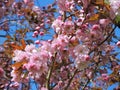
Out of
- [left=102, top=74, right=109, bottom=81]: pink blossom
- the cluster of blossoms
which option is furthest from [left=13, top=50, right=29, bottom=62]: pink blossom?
[left=102, top=74, right=109, bottom=81]: pink blossom

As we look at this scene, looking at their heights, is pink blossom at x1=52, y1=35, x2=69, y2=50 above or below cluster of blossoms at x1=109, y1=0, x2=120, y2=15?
below

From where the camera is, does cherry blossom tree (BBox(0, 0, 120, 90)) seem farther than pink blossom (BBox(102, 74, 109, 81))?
No

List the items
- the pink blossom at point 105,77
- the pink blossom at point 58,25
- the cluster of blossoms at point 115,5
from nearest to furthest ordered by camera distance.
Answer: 1. the cluster of blossoms at point 115,5
2. the pink blossom at point 58,25
3. the pink blossom at point 105,77

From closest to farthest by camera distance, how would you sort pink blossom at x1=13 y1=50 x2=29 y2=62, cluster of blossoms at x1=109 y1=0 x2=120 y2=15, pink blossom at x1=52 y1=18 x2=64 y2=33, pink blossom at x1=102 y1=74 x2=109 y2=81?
pink blossom at x1=13 y1=50 x2=29 y2=62
cluster of blossoms at x1=109 y1=0 x2=120 y2=15
pink blossom at x1=52 y1=18 x2=64 y2=33
pink blossom at x1=102 y1=74 x2=109 y2=81

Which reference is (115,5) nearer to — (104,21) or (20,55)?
(104,21)

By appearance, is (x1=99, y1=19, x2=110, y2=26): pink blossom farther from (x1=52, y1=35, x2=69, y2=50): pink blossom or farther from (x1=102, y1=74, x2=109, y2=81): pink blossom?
(x1=102, y1=74, x2=109, y2=81): pink blossom

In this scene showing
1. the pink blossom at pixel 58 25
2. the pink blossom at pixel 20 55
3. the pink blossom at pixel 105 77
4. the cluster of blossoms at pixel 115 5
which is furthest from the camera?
the pink blossom at pixel 105 77

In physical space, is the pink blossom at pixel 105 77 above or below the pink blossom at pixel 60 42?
below

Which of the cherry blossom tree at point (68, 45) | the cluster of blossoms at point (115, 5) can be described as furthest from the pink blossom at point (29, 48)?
the cluster of blossoms at point (115, 5)

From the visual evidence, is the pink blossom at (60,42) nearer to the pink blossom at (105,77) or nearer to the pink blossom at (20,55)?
the pink blossom at (20,55)

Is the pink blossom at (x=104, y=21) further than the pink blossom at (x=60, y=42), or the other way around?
the pink blossom at (x=104, y=21)

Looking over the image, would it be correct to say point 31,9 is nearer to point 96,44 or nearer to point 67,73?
point 67,73

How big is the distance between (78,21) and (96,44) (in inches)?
10.2

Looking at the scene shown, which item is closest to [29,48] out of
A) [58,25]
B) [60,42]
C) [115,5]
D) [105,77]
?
[60,42]
